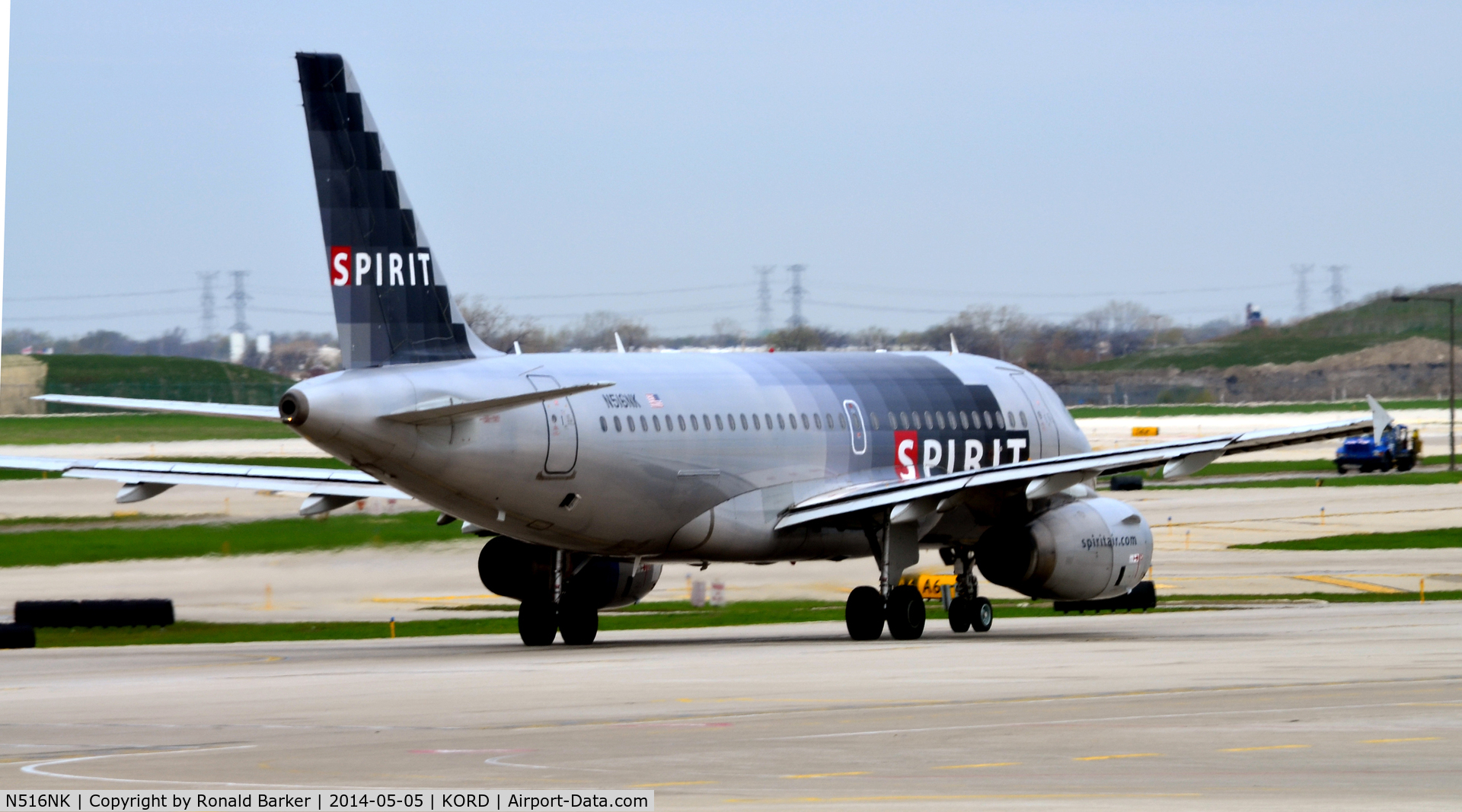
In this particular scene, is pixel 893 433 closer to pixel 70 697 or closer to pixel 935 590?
pixel 935 590

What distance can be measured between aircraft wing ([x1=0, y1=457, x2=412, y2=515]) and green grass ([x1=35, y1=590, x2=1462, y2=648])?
3.66m

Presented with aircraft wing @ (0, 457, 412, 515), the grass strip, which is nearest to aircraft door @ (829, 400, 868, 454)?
aircraft wing @ (0, 457, 412, 515)

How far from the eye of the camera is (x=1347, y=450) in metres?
97.0

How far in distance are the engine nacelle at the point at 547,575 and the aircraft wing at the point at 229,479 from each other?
6.15 ft

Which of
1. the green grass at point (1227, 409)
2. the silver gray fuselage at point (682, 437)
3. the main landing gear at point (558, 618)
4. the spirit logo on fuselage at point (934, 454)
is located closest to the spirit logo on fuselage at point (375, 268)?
the silver gray fuselage at point (682, 437)

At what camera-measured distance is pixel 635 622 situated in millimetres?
42875

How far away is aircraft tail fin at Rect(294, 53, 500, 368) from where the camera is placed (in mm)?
30125

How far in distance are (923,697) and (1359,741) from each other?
574cm

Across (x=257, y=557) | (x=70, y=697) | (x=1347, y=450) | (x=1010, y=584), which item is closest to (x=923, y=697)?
(x=70, y=697)

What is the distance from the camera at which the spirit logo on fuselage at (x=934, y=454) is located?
122 feet

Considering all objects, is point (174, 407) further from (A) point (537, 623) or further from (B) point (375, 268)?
(A) point (537, 623)

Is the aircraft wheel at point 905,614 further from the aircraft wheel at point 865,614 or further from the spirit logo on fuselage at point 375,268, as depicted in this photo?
the spirit logo on fuselage at point 375,268

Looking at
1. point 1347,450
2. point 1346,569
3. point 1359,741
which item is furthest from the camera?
point 1347,450

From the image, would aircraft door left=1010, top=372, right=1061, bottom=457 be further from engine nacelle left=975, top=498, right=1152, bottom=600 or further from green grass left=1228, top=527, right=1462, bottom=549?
green grass left=1228, top=527, right=1462, bottom=549
